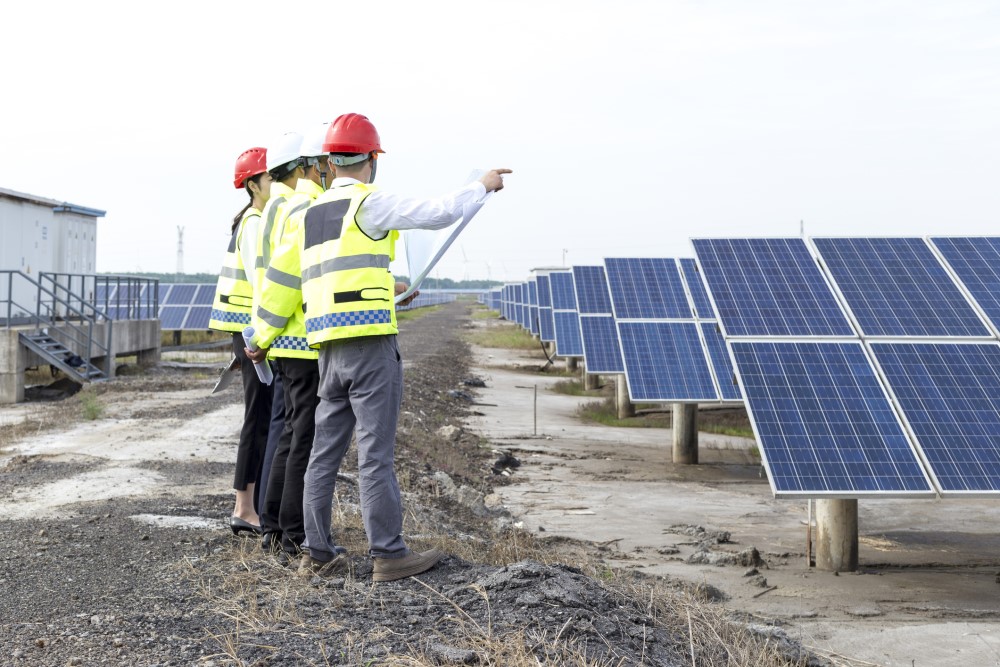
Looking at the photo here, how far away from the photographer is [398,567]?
5293mm

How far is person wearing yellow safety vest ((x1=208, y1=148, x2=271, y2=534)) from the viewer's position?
6602mm

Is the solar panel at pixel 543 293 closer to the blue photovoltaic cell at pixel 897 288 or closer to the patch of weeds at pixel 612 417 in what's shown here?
the patch of weeds at pixel 612 417

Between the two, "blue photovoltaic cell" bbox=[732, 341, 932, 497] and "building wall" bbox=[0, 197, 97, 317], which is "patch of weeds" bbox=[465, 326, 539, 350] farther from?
"blue photovoltaic cell" bbox=[732, 341, 932, 497]

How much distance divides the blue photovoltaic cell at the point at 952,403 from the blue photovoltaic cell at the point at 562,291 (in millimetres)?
20815

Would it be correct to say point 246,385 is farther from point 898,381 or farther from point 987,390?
point 987,390

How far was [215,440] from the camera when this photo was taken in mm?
11953

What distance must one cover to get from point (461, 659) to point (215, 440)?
8.33 meters

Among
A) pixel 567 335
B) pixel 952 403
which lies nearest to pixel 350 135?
pixel 952 403

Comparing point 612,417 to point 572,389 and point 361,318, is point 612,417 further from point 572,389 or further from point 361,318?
point 361,318

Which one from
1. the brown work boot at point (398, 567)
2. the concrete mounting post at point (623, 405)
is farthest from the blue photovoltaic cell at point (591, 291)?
the brown work boot at point (398, 567)

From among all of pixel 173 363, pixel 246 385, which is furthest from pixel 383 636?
pixel 173 363

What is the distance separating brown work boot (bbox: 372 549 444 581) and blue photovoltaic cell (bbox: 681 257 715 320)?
9.95m

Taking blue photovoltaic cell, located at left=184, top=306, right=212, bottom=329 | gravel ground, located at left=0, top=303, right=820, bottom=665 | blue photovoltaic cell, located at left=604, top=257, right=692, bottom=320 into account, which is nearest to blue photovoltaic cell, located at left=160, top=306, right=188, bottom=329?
blue photovoltaic cell, located at left=184, top=306, right=212, bottom=329

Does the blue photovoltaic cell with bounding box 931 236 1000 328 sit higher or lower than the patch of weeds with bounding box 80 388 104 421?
higher
